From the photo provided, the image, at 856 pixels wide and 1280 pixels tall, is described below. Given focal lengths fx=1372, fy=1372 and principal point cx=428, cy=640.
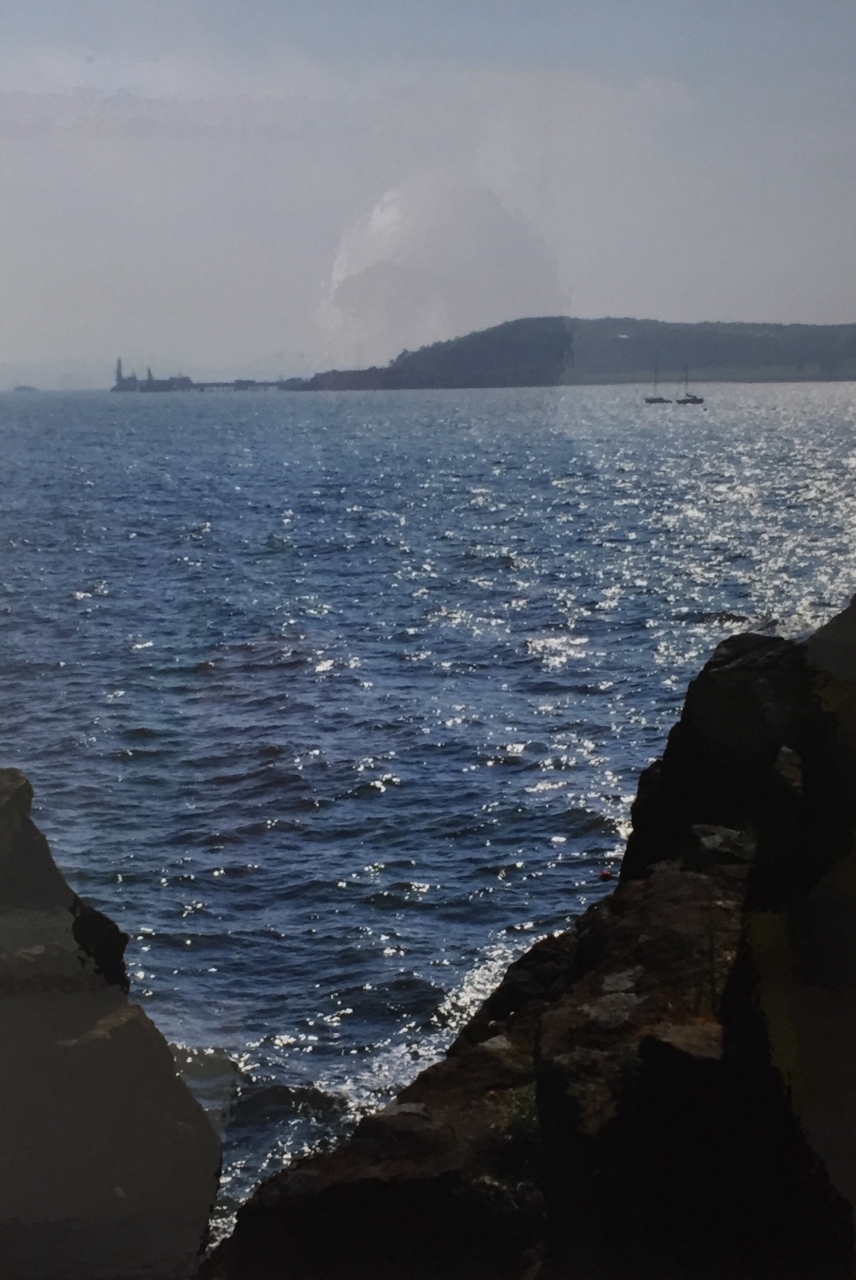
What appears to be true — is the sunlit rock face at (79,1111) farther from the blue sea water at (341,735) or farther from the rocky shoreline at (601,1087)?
the blue sea water at (341,735)

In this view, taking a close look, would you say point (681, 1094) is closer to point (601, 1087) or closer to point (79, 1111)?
point (601, 1087)

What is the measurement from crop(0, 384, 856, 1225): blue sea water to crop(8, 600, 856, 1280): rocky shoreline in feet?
6.58

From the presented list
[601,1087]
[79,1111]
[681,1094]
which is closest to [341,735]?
[79,1111]

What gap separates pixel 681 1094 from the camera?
26.6 ft

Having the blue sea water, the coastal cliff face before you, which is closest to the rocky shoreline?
the coastal cliff face

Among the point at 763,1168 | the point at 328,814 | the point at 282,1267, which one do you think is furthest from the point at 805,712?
the point at 328,814

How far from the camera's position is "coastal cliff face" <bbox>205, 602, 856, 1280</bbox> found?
7.81 meters

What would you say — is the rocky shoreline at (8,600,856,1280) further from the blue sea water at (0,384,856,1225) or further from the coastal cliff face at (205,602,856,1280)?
the blue sea water at (0,384,856,1225)

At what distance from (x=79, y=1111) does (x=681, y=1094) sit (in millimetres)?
6935

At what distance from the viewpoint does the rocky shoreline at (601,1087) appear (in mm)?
7898

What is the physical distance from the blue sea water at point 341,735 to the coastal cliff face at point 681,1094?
500 cm

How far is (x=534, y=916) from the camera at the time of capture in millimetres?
20609

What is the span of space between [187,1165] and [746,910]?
702cm

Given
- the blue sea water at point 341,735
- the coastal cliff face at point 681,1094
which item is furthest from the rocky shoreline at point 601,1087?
the blue sea water at point 341,735
